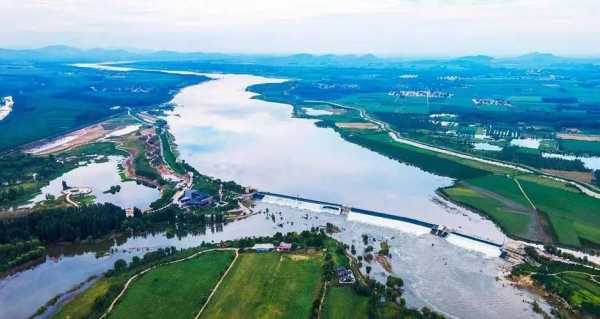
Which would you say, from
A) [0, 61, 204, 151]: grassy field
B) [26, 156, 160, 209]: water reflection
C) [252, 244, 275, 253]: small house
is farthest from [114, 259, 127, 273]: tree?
[0, 61, 204, 151]: grassy field

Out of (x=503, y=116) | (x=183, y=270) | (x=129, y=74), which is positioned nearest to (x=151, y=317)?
(x=183, y=270)

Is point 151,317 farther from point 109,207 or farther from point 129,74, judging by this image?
point 129,74

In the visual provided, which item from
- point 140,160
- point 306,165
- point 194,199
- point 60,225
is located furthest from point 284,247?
point 140,160

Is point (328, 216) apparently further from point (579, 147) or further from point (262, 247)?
point (579, 147)

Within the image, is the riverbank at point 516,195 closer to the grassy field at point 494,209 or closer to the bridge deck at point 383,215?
the grassy field at point 494,209

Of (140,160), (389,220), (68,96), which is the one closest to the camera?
(389,220)

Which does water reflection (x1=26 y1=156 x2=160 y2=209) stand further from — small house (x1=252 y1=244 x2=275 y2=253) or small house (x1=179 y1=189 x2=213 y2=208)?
small house (x1=252 y1=244 x2=275 y2=253)
